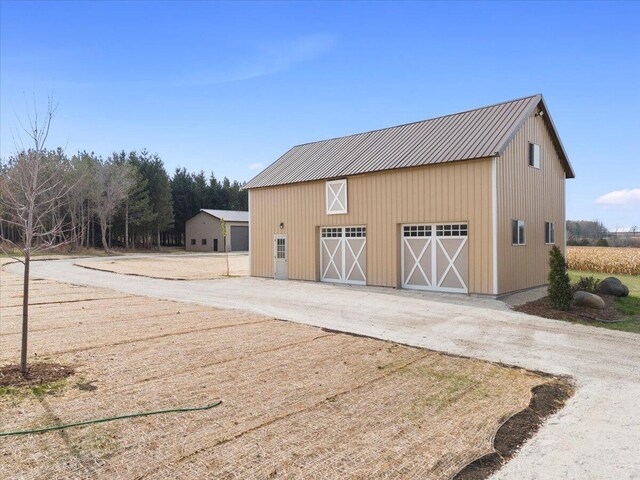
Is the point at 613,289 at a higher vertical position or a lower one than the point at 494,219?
lower

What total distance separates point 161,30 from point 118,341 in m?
10.4

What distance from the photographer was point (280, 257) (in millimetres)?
19594

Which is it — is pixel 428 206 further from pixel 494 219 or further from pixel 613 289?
pixel 613 289

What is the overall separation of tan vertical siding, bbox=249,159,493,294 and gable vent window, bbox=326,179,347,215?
0.21 metres

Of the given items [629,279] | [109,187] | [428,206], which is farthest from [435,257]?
[109,187]

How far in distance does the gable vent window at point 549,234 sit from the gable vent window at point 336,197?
7896 millimetres

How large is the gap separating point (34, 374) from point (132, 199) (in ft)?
146

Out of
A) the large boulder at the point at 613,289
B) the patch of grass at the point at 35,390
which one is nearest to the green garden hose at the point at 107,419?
the patch of grass at the point at 35,390

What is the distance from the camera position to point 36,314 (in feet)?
32.5

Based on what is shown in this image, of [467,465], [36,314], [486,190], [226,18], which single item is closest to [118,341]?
[36,314]

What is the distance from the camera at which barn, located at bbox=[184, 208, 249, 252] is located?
49656mm

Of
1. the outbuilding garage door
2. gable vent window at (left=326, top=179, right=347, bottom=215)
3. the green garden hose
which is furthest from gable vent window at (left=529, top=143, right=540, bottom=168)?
the outbuilding garage door

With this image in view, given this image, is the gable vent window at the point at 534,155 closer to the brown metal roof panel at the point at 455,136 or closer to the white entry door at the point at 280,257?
the brown metal roof panel at the point at 455,136

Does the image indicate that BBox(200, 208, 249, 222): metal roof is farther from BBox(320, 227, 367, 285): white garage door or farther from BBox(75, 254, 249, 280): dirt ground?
BBox(320, 227, 367, 285): white garage door
